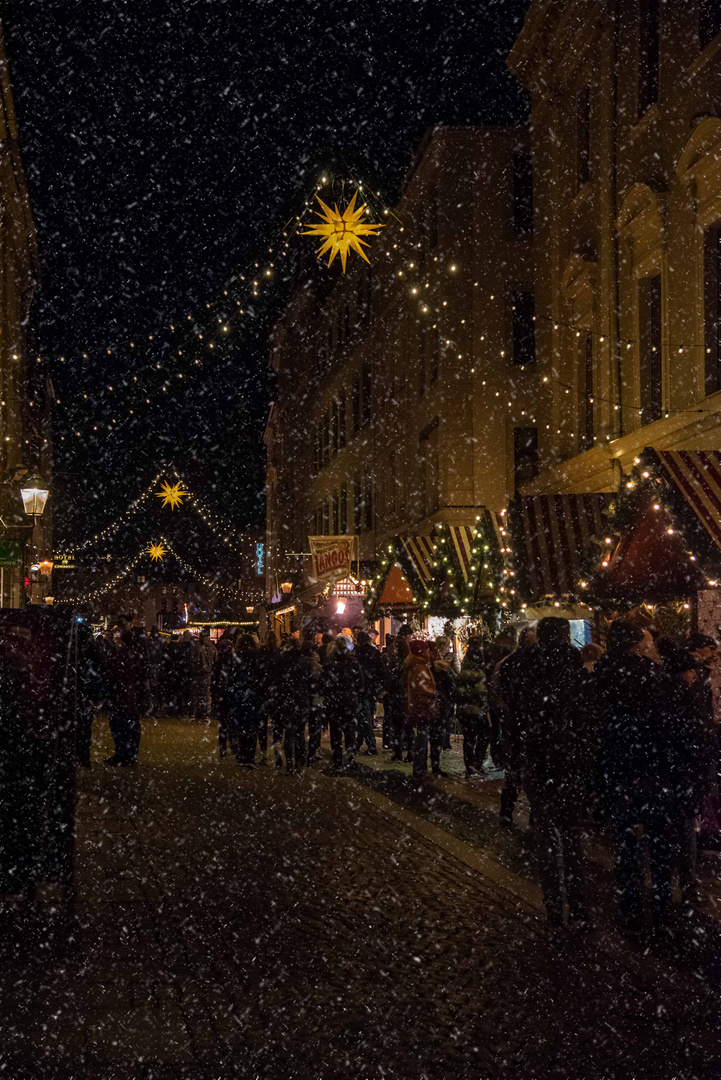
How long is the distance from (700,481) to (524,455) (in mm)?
17234

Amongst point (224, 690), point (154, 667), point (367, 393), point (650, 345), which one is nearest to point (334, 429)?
point (367, 393)

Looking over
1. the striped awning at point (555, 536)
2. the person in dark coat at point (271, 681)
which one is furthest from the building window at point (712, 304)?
the person in dark coat at point (271, 681)

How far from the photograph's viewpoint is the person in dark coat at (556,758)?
7797 millimetres

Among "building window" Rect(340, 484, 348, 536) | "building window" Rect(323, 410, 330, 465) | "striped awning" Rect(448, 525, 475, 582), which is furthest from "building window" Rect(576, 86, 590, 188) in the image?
"building window" Rect(323, 410, 330, 465)

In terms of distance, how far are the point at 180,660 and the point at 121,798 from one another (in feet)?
61.3

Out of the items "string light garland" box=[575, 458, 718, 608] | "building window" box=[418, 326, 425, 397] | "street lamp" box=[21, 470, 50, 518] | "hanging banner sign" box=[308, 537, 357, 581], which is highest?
"building window" box=[418, 326, 425, 397]

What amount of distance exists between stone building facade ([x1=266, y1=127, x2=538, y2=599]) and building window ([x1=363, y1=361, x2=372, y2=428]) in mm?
77

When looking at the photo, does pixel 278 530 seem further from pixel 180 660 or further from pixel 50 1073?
pixel 50 1073

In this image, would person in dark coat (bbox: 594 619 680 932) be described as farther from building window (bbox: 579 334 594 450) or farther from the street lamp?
the street lamp

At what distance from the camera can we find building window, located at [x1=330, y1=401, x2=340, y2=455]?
48875 millimetres

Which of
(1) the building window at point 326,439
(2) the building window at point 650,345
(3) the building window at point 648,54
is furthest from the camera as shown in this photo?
(1) the building window at point 326,439

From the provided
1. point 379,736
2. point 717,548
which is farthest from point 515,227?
point 717,548

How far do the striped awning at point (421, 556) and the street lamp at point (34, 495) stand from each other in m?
7.77

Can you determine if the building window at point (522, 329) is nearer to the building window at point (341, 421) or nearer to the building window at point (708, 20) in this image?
the building window at point (708, 20)
